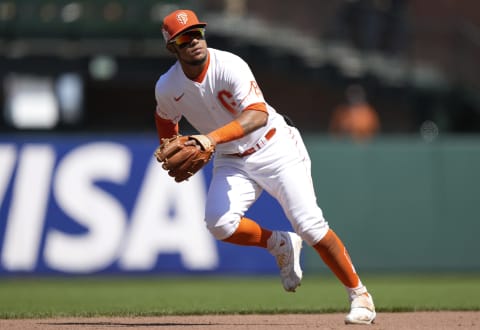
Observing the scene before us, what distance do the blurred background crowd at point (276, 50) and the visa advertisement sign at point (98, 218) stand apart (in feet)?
14.7

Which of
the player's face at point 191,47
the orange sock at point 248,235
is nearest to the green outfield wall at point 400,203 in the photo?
the orange sock at point 248,235

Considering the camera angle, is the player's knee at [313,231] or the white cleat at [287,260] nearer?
the player's knee at [313,231]

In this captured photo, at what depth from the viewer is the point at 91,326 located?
23.5 feet

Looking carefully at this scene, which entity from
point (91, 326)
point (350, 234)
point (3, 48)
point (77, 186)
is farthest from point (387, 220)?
point (3, 48)

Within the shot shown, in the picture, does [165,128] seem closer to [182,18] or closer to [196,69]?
[196,69]

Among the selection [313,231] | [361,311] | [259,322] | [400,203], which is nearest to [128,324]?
[259,322]

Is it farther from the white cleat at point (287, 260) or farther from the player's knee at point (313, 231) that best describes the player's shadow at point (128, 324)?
the player's knee at point (313, 231)

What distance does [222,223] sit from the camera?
22.8 ft

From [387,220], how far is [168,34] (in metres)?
6.24

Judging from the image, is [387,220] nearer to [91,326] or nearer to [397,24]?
[397,24]

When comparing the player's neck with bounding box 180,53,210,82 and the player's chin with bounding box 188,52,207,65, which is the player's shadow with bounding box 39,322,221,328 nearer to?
the player's neck with bounding box 180,53,210,82

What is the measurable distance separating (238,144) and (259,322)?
1319mm

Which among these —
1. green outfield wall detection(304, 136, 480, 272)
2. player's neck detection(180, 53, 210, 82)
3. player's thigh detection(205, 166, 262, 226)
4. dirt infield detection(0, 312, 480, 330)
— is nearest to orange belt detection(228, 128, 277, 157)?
player's thigh detection(205, 166, 262, 226)

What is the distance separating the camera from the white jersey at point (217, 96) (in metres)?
6.85
